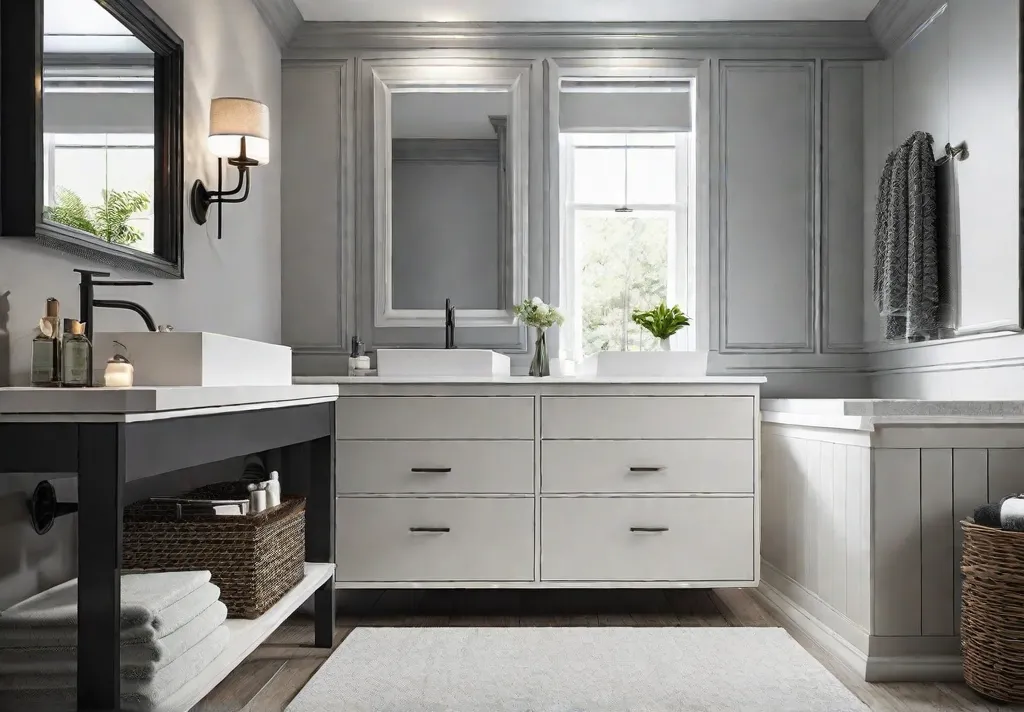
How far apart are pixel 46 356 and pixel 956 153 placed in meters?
2.69

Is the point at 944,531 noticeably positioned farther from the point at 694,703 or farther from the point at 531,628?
the point at 531,628

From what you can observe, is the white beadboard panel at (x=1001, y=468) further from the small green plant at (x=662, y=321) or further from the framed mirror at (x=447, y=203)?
the framed mirror at (x=447, y=203)

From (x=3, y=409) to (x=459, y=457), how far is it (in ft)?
5.45

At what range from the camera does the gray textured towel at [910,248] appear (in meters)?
2.78

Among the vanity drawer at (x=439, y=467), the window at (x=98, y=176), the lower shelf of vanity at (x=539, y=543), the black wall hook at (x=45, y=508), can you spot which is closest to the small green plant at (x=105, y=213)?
the window at (x=98, y=176)

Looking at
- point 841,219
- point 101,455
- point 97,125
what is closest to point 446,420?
point 97,125

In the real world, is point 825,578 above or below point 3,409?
below

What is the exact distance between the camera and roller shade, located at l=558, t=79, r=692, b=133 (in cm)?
345

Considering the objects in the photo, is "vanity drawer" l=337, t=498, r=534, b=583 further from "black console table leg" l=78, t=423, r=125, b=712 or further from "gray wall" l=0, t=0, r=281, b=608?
"black console table leg" l=78, t=423, r=125, b=712

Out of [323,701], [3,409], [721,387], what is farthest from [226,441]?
[721,387]

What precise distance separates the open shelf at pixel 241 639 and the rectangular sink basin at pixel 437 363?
0.77m

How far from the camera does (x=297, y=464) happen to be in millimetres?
2852

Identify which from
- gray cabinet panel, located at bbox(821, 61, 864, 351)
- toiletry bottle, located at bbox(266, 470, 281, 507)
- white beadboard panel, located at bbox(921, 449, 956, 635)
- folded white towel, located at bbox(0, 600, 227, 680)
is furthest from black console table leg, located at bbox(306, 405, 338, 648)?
gray cabinet panel, located at bbox(821, 61, 864, 351)

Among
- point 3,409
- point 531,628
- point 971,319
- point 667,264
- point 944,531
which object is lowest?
point 531,628
